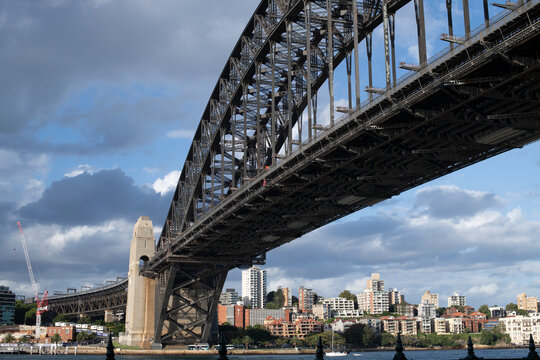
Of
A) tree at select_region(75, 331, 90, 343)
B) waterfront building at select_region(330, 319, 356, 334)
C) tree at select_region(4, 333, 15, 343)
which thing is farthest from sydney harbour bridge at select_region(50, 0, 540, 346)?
waterfront building at select_region(330, 319, 356, 334)

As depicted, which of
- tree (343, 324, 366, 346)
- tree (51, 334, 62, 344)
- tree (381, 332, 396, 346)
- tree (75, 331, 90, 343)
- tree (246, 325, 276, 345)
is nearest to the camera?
tree (51, 334, 62, 344)

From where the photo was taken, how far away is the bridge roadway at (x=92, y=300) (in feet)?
449

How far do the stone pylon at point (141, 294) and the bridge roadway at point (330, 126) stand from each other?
777 centimetres

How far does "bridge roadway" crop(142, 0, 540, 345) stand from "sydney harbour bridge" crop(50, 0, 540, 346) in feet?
0.29

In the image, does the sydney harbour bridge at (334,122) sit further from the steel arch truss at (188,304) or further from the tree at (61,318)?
the tree at (61,318)

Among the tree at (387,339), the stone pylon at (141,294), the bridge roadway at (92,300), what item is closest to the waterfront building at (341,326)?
the tree at (387,339)

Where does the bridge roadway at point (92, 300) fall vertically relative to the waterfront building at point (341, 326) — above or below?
above

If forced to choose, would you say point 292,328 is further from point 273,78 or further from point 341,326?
point 273,78

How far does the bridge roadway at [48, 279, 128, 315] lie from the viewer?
137 meters

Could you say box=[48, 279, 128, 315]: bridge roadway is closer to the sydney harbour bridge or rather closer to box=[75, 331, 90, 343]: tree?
box=[75, 331, 90, 343]: tree

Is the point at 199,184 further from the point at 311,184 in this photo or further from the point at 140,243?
the point at 311,184

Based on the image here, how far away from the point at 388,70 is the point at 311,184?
14.1 m

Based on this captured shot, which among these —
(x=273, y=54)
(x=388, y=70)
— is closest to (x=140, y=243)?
(x=273, y=54)

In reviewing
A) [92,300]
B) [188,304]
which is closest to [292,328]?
[92,300]
